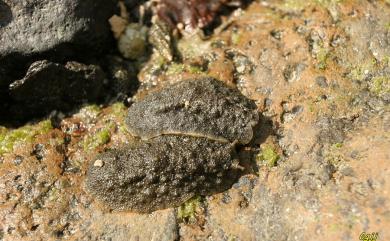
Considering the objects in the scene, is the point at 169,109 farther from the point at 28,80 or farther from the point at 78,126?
the point at 28,80

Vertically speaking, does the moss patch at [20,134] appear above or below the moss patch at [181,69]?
below

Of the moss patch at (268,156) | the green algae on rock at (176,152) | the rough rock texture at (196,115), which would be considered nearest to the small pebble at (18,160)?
the green algae on rock at (176,152)

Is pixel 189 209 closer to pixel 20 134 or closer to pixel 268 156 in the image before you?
pixel 268 156

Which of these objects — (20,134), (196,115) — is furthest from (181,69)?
(20,134)

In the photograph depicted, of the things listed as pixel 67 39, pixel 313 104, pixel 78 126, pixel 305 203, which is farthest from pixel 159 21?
pixel 305 203

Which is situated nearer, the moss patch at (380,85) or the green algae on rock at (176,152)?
the green algae on rock at (176,152)

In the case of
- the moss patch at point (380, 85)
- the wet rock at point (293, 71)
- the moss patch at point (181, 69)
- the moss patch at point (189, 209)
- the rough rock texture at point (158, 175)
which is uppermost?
the moss patch at point (380, 85)

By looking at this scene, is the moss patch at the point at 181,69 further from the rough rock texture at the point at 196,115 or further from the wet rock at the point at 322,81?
the wet rock at the point at 322,81
